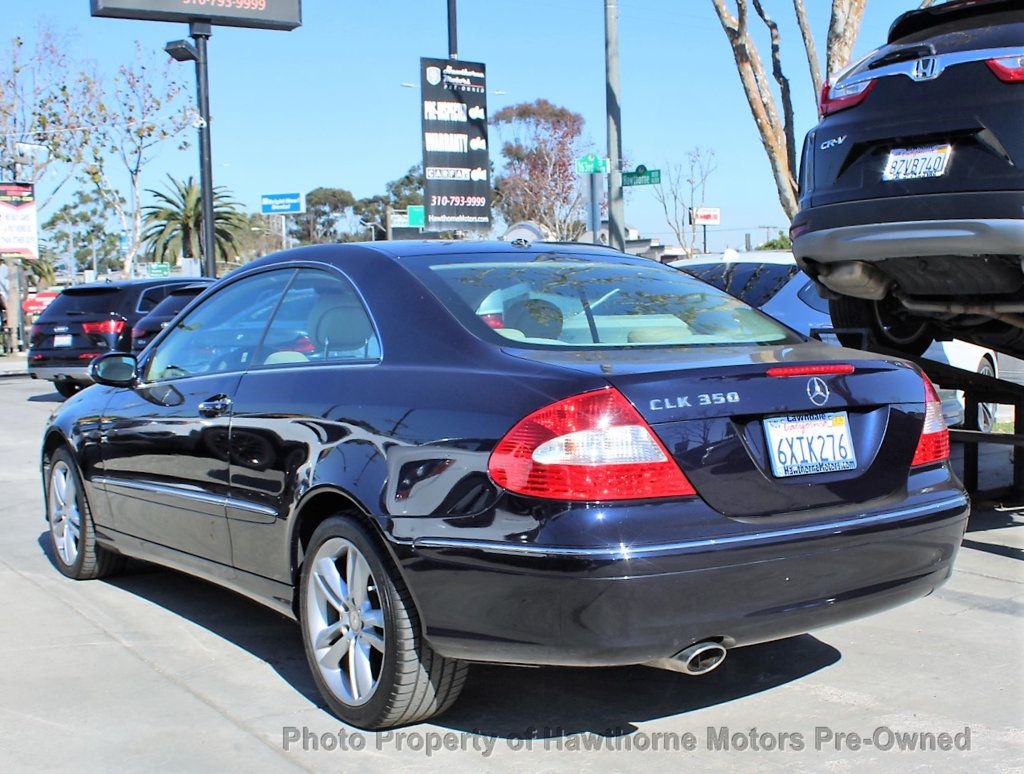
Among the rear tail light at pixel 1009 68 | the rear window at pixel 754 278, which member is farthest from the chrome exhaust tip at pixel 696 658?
the rear window at pixel 754 278

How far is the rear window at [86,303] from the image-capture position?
634 inches

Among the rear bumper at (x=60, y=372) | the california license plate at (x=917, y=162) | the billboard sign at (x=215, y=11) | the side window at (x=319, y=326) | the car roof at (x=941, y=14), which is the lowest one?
the rear bumper at (x=60, y=372)

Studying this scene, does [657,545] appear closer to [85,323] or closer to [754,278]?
[754,278]

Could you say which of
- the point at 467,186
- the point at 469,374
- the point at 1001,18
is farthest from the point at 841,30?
the point at 469,374

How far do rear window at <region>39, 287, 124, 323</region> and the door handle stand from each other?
12.3 m

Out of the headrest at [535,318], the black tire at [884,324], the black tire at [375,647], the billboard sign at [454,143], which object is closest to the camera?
the black tire at [375,647]

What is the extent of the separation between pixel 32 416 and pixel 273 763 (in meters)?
12.0

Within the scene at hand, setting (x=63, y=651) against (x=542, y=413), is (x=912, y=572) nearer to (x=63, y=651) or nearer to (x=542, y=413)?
(x=542, y=413)

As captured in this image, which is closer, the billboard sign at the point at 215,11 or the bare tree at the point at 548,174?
the billboard sign at the point at 215,11

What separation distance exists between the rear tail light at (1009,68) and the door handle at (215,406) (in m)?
3.52

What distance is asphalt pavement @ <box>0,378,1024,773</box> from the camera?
138 inches

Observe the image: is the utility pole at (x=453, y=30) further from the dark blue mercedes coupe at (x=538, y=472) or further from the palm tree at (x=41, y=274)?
the palm tree at (x=41, y=274)

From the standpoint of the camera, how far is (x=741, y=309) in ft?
14.5

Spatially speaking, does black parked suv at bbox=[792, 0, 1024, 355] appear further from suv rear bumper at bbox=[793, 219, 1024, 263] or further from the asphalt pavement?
the asphalt pavement
